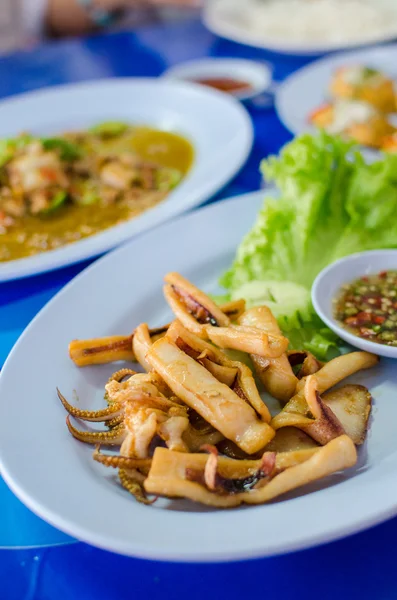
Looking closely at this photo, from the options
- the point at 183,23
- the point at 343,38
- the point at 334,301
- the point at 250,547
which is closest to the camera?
the point at 250,547

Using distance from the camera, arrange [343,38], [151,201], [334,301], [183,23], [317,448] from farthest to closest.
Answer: [183,23] → [343,38] → [151,201] → [334,301] → [317,448]

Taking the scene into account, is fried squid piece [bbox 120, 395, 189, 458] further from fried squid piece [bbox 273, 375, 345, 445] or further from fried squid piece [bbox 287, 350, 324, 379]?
fried squid piece [bbox 287, 350, 324, 379]

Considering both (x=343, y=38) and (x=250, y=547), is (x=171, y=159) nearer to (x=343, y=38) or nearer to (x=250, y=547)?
(x=343, y=38)

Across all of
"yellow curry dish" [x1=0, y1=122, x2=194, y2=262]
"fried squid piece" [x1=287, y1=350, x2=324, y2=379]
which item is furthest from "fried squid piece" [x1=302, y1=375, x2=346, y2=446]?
"yellow curry dish" [x1=0, y1=122, x2=194, y2=262]

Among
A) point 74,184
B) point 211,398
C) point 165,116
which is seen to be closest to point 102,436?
point 211,398

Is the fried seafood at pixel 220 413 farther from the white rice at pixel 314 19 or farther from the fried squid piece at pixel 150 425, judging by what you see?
the white rice at pixel 314 19

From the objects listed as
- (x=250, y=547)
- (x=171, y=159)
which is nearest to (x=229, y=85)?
(x=171, y=159)
